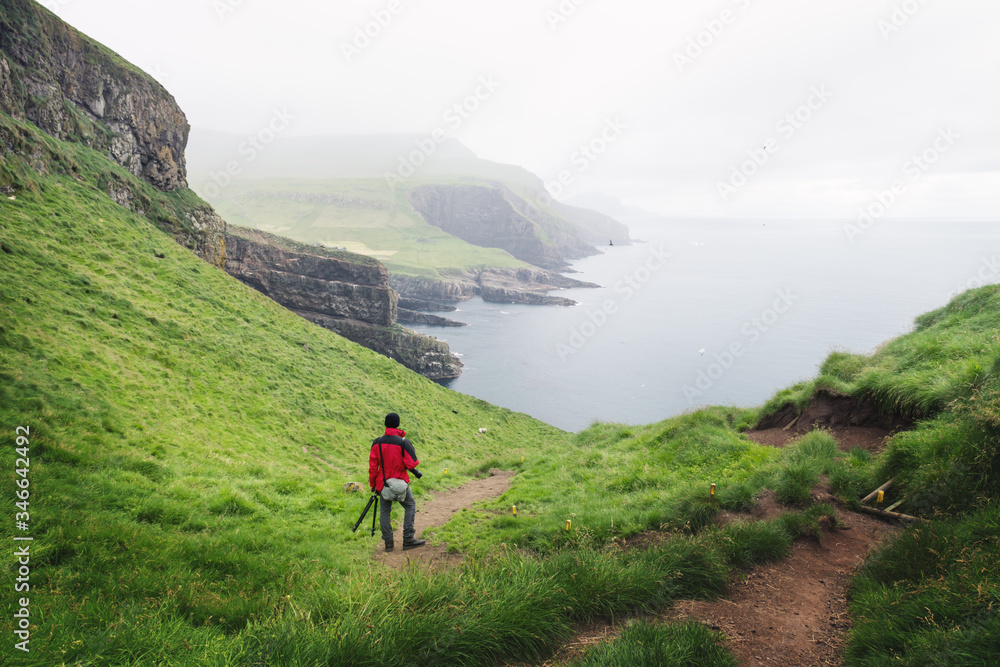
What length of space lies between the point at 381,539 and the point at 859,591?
7762 millimetres

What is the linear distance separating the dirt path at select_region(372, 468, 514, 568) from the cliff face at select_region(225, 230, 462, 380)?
2843 inches

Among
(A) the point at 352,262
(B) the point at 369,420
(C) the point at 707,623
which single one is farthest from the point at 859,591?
(A) the point at 352,262

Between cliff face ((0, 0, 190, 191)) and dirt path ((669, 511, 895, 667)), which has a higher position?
cliff face ((0, 0, 190, 191))

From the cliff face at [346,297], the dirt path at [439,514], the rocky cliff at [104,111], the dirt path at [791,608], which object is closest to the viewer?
the dirt path at [791,608]

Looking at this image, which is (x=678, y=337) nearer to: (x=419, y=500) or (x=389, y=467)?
(x=419, y=500)

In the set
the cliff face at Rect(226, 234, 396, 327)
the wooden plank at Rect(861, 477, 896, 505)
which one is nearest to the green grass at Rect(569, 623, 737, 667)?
the wooden plank at Rect(861, 477, 896, 505)

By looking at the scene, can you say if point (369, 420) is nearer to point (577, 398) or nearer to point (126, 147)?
point (126, 147)

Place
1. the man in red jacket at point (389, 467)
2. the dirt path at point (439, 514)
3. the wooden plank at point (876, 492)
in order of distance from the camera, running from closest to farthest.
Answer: the wooden plank at point (876, 492)
the dirt path at point (439, 514)
the man in red jacket at point (389, 467)

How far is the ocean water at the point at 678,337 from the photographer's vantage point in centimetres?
8138

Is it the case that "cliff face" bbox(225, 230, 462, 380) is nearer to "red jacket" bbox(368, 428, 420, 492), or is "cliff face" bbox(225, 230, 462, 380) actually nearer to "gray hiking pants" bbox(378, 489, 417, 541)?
"red jacket" bbox(368, 428, 420, 492)

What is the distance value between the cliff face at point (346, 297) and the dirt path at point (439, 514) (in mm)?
72220

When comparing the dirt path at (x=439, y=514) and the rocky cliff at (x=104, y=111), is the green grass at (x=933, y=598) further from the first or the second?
the rocky cliff at (x=104, y=111)

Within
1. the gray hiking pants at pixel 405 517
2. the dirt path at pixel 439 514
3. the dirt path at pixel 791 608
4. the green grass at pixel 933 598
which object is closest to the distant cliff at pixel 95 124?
the dirt path at pixel 439 514

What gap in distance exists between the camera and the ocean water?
8138cm
